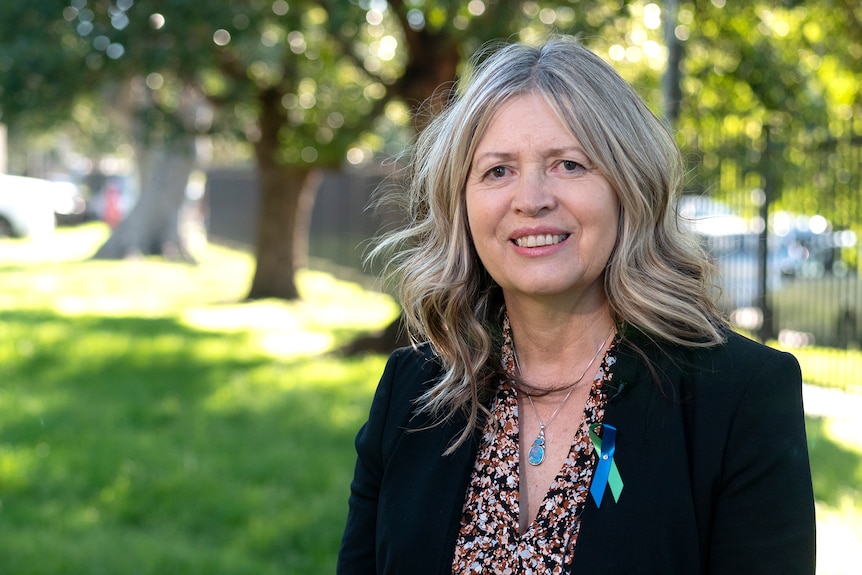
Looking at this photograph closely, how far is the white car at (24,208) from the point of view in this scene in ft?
99.2

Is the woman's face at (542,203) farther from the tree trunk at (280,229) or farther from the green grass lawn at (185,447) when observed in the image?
the tree trunk at (280,229)

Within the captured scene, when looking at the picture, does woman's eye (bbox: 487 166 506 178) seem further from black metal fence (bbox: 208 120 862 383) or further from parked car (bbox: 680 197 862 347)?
parked car (bbox: 680 197 862 347)

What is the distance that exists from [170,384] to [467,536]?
721 centimetres

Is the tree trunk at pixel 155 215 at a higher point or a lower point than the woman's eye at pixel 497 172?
higher

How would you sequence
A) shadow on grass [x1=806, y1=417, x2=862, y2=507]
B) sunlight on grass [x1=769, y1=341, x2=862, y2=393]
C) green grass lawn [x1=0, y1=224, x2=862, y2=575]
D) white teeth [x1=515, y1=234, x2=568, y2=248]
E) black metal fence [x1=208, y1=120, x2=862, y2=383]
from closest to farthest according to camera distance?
white teeth [x1=515, y1=234, x2=568, y2=248]
green grass lawn [x1=0, y1=224, x2=862, y2=575]
shadow on grass [x1=806, y1=417, x2=862, y2=507]
black metal fence [x1=208, y1=120, x2=862, y2=383]
sunlight on grass [x1=769, y1=341, x2=862, y2=393]

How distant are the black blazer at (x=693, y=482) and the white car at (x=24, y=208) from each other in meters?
29.9

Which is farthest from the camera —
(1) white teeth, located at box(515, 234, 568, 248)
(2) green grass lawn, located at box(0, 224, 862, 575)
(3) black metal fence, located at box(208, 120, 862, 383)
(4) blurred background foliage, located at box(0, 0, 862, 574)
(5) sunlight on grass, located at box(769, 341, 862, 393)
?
(5) sunlight on grass, located at box(769, 341, 862, 393)

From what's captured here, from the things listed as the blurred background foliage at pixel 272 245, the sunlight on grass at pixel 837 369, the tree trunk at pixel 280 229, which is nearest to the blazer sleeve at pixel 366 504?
the blurred background foliage at pixel 272 245

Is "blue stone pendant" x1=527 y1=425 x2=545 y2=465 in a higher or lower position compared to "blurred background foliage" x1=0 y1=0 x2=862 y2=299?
lower

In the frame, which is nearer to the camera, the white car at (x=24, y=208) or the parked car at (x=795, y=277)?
the parked car at (x=795, y=277)

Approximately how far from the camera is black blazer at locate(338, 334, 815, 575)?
2123 millimetres

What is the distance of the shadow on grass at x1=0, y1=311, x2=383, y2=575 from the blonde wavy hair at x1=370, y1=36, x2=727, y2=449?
3065mm

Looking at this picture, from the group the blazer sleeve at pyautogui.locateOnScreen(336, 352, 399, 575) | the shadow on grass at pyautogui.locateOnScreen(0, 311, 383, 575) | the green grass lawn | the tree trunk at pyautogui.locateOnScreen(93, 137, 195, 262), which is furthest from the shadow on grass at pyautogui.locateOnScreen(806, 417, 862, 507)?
the tree trunk at pyautogui.locateOnScreen(93, 137, 195, 262)

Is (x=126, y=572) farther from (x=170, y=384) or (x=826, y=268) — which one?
(x=826, y=268)
